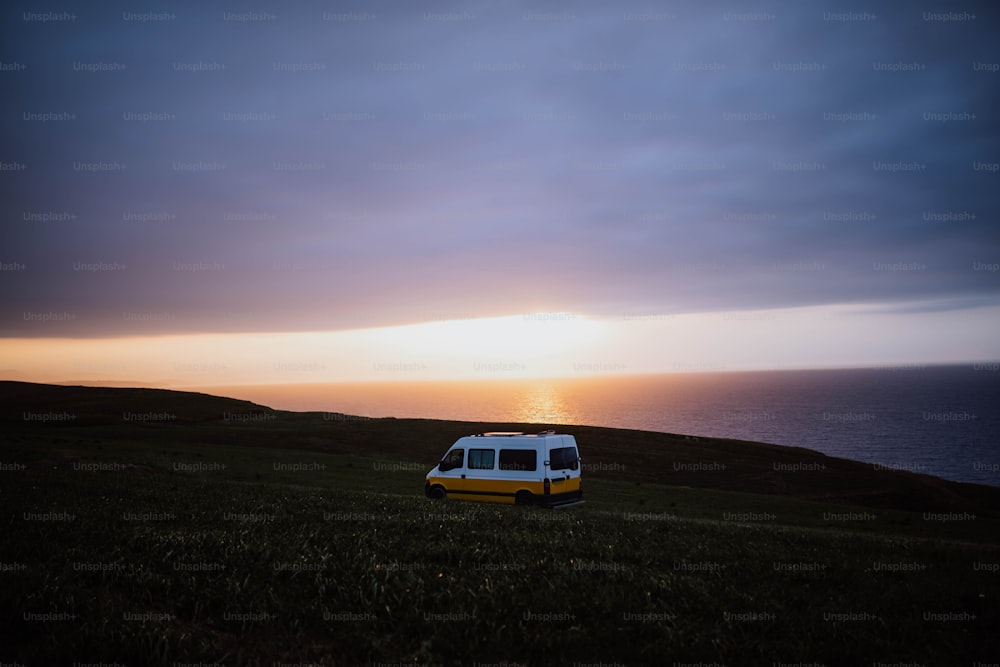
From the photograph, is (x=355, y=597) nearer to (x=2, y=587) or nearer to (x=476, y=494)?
(x=2, y=587)

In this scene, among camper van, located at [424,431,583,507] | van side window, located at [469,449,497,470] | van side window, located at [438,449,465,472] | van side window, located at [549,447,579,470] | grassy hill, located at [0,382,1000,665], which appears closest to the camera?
grassy hill, located at [0,382,1000,665]

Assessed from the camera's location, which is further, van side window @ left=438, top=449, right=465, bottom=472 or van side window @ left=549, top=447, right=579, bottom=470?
van side window @ left=438, top=449, right=465, bottom=472

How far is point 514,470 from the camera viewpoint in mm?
21844

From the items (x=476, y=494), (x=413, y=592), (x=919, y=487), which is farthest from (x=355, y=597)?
(x=919, y=487)

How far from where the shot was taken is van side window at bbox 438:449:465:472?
23.4 metres

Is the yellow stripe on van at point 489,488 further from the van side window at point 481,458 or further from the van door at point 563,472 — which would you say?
the van side window at point 481,458

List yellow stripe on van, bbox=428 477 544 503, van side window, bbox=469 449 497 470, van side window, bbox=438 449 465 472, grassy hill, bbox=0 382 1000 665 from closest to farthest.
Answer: grassy hill, bbox=0 382 1000 665 < yellow stripe on van, bbox=428 477 544 503 < van side window, bbox=469 449 497 470 < van side window, bbox=438 449 465 472

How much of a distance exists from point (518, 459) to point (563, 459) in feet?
6.17

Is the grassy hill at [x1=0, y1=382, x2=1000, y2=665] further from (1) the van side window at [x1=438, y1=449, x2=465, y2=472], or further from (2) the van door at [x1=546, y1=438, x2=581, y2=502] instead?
(1) the van side window at [x1=438, y1=449, x2=465, y2=472]

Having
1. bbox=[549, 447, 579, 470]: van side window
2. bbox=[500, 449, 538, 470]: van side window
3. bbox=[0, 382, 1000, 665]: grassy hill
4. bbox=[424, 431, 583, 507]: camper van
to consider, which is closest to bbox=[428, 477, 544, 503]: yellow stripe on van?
bbox=[424, 431, 583, 507]: camper van

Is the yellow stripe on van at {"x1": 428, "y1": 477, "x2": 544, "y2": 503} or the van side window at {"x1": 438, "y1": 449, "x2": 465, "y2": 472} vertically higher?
the van side window at {"x1": 438, "y1": 449, "x2": 465, "y2": 472}

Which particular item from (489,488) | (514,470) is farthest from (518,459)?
(489,488)

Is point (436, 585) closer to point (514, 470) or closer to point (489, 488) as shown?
point (514, 470)

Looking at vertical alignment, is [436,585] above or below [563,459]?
below
